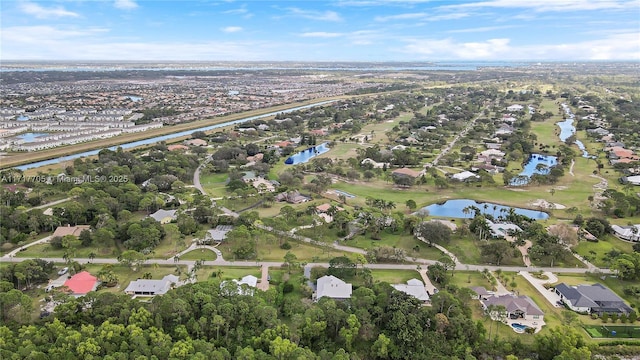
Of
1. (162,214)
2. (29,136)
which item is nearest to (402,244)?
(162,214)

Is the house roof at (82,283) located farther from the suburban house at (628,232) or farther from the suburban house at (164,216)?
the suburban house at (628,232)

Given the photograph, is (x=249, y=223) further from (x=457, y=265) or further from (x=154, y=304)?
(x=457, y=265)

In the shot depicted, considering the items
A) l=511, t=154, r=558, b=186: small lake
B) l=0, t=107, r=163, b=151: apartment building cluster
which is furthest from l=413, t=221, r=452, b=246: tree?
l=0, t=107, r=163, b=151: apartment building cluster

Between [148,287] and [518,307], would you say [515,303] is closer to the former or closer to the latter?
[518,307]

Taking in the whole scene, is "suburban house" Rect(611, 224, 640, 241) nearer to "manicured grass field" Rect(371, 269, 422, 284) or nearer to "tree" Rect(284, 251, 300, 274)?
"manicured grass field" Rect(371, 269, 422, 284)

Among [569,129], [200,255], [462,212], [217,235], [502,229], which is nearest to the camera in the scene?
[200,255]

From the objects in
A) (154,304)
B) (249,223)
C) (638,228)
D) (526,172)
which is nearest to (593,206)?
(638,228)
